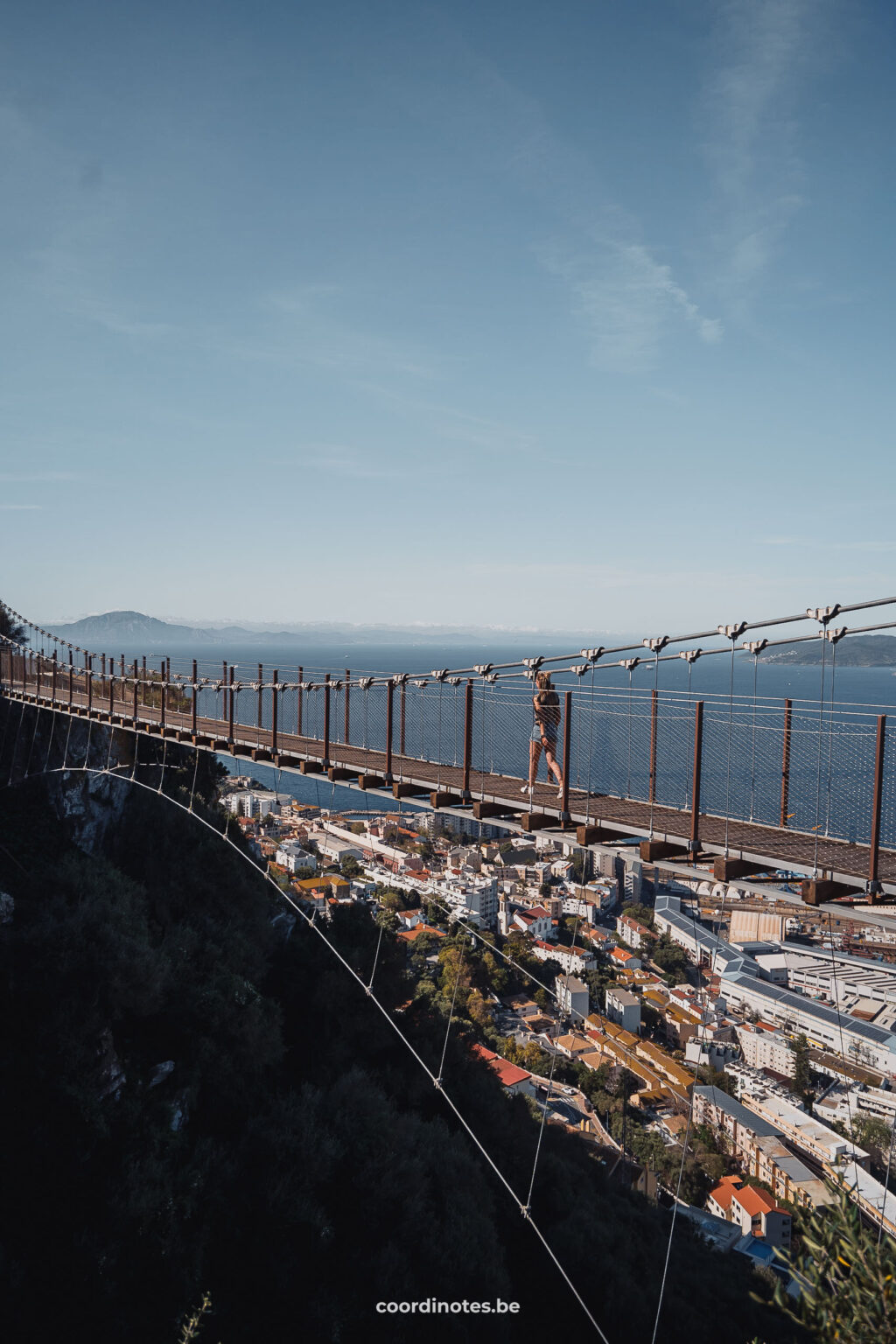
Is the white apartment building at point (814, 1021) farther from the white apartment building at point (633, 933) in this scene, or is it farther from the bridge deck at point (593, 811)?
the bridge deck at point (593, 811)

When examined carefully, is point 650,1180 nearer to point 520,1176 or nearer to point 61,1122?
point 520,1176

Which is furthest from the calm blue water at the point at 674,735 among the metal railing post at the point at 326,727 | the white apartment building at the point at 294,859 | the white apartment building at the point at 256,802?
the white apartment building at the point at 256,802

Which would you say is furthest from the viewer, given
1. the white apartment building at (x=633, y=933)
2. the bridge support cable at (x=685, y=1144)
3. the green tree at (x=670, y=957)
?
the white apartment building at (x=633, y=933)

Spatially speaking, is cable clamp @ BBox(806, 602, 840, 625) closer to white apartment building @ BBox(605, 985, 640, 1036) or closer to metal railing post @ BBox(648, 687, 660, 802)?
metal railing post @ BBox(648, 687, 660, 802)

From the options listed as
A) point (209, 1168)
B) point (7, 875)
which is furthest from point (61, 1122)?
point (7, 875)

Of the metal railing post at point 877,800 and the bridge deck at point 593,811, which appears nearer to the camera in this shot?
the metal railing post at point 877,800

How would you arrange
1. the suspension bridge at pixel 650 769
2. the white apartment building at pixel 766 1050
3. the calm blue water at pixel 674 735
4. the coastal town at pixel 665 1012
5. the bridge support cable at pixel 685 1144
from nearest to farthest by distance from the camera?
1. the suspension bridge at pixel 650 769
2. the calm blue water at pixel 674 735
3. the bridge support cable at pixel 685 1144
4. the coastal town at pixel 665 1012
5. the white apartment building at pixel 766 1050

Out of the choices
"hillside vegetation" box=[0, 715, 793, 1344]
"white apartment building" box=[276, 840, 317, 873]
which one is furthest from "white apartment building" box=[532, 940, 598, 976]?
"hillside vegetation" box=[0, 715, 793, 1344]
